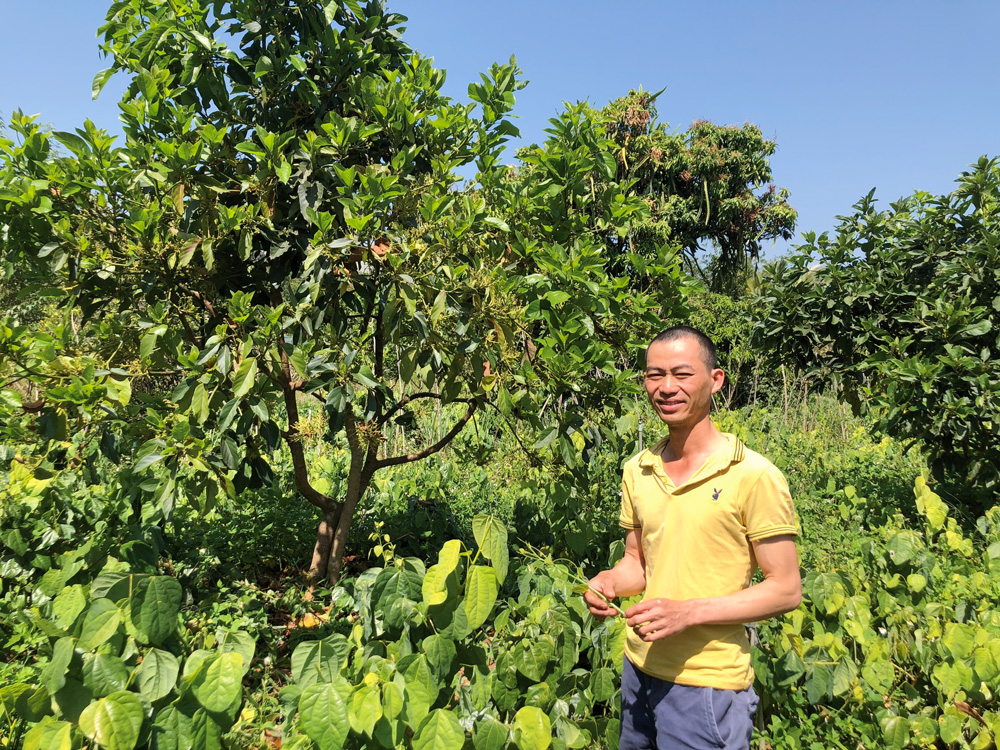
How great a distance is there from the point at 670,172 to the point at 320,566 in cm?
1520

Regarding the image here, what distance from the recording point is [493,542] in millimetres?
1336

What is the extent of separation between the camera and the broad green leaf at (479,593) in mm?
1292

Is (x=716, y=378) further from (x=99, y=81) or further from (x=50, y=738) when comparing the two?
(x=99, y=81)

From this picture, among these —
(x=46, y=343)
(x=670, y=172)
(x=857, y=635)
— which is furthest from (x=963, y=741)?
(x=670, y=172)

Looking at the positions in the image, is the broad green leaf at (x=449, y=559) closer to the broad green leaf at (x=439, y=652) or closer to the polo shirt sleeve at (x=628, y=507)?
the broad green leaf at (x=439, y=652)

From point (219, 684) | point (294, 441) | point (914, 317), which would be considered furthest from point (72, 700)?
point (914, 317)

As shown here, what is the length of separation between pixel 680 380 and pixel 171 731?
110 centimetres

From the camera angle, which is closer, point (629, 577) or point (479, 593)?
point (479, 593)

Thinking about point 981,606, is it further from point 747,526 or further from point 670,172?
point 670,172

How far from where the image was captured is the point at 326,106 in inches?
105

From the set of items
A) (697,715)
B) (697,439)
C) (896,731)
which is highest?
(697,439)

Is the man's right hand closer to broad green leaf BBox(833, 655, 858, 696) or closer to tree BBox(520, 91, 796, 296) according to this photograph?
broad green leaf BBox(833, 655, 858, 696)

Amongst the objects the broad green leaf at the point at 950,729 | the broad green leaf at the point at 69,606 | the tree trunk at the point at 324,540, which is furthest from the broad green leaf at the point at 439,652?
the tree trunk at the point at 324,540

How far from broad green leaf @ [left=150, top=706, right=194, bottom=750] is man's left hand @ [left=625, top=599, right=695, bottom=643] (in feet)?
2.53
